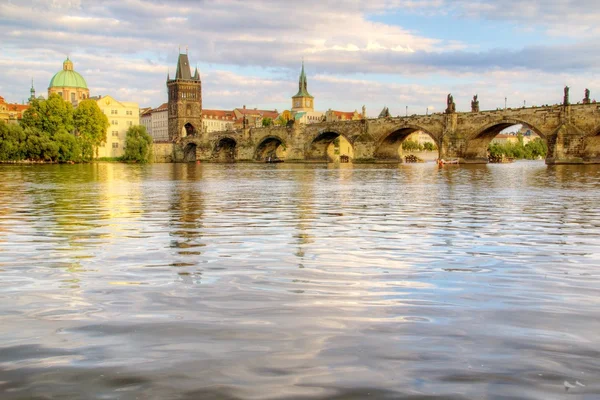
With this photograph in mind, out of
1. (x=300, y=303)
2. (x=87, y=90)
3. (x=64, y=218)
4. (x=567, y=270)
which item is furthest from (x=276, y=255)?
(x=87, y=90)

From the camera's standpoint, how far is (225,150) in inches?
4879

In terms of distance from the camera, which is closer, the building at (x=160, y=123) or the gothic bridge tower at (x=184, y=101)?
the gothic bridge tower at (x=184, y=101)

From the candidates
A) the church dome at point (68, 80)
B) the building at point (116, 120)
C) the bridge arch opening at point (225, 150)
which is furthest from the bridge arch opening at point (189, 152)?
the church dome at point (68, 80)

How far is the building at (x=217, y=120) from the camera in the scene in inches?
6642

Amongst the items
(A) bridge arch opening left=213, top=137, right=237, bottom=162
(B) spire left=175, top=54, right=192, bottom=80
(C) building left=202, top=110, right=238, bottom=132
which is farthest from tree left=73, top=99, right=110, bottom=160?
(C) building left=202, top=110, right=238, bottom=132

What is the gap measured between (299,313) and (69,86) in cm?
13445

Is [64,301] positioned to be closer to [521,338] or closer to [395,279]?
[395,279]

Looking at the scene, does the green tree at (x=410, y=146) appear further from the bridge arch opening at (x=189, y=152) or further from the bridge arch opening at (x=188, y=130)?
the bridge arch opening at (x=188, y=130)

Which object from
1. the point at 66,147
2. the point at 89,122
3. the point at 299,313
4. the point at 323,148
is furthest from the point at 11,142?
the point at 299,313

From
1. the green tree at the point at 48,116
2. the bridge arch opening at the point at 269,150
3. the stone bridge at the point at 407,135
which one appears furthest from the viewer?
A: the bridge arch opening at the point at 269,150

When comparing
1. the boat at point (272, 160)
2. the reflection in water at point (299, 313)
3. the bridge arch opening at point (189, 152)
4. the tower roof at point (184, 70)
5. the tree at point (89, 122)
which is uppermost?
the tower roof at point (184, 70)

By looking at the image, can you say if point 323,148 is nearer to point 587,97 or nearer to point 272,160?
point 272,160

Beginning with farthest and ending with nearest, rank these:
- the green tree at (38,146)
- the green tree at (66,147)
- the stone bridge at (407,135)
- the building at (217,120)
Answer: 1. the building at (217,120)
2. the green tree at (66,147)
3. the green tree at (38,146)
4. the stone bridge at (407,135)

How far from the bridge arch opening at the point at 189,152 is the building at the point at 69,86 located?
937 inches
